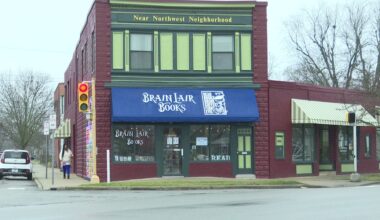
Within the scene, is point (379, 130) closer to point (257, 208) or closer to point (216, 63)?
point (216, 63)

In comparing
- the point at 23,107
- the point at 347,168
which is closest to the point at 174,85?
the point at 347,168

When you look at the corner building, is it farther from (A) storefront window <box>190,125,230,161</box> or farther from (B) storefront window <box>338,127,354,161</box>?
(B) storefront window <box>338,127,354,161</box>

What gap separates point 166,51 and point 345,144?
11.6m

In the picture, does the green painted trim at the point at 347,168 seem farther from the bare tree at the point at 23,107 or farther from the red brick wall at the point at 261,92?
the bare tree at the point at 23,107

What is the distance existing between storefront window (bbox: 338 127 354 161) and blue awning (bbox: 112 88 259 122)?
7200 millimetres

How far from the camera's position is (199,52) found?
27.9 meters

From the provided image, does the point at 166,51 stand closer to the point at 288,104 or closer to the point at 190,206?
the point at 288,104

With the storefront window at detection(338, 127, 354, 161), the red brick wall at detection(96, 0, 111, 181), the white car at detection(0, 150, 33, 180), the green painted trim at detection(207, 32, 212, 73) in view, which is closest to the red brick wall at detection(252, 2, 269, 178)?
the green painted trim at detection(207, 32, 212, 73)

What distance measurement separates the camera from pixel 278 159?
2870 centimetres

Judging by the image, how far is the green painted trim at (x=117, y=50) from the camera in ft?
88.8

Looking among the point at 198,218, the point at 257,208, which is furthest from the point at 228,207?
the point at 198,218

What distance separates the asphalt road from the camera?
13.2 meters

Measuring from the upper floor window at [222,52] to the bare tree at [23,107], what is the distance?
41.7 meters

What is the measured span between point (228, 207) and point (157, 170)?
12532mm
